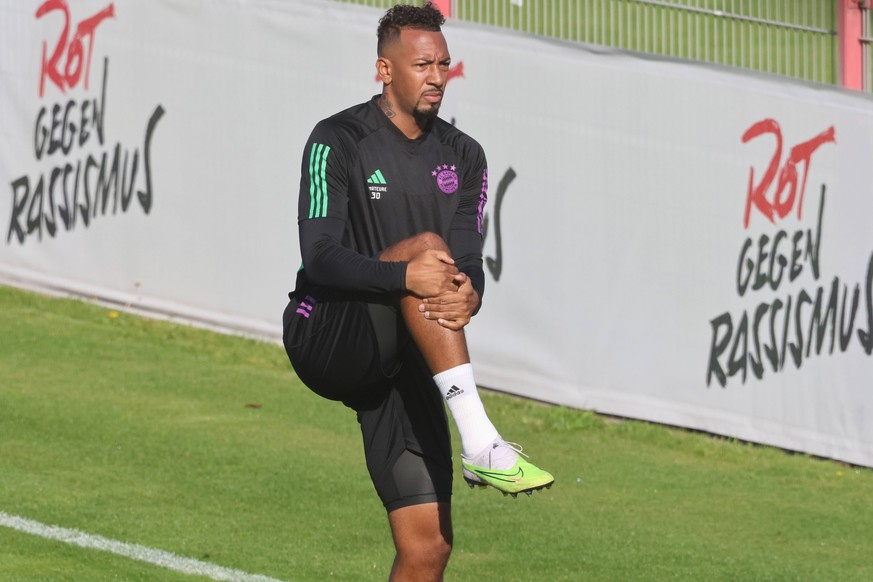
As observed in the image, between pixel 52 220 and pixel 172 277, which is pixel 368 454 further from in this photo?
pixel 52 220

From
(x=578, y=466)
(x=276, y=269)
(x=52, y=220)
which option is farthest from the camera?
(x=52, y=220)

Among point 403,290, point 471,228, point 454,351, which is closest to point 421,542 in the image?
point 454,351

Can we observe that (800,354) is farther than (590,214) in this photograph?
No

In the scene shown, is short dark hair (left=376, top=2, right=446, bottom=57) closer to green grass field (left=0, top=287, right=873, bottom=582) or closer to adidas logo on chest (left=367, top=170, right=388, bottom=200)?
adidas logo on chest (left=367, top=170, right=388, bottom=200)

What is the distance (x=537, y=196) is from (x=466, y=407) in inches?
193

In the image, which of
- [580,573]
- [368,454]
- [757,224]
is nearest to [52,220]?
[757,224]

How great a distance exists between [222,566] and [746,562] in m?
2.29

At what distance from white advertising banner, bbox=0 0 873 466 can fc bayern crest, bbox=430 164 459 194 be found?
3.84 m

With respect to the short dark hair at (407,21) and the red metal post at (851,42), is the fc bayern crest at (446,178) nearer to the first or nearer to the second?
the short dark hair at (407,21)

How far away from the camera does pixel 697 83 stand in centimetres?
970

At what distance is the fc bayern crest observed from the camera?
5766 mm

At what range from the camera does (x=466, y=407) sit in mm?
5555

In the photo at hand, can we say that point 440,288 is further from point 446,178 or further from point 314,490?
point 314,490

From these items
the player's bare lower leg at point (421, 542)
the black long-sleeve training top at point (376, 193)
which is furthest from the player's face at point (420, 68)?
the player's bare lower leg at point (421, 542)
